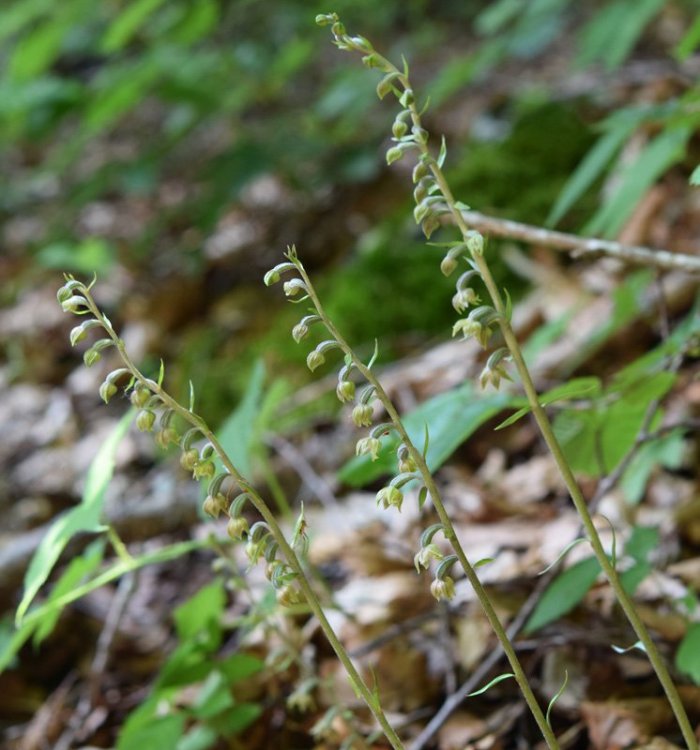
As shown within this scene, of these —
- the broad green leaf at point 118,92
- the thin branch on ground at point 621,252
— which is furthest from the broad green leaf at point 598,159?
the broad green leaf at point 118,92

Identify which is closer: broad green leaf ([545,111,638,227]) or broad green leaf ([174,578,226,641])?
broad green leaf ([174,578,226,641])

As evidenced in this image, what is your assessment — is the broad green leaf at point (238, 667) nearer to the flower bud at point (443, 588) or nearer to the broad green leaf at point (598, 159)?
the flower bud at point (443, 588)

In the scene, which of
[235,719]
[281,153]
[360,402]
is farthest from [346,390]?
[281,153]

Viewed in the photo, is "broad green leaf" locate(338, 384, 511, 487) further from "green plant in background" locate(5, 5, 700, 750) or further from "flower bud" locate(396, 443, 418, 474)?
"flower bud" locate(396, 443, 418, 474)

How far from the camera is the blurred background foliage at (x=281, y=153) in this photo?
11.4ft

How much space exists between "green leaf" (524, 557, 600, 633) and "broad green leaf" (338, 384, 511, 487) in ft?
0.84

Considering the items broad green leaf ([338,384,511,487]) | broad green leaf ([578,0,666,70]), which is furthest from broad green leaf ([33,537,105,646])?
broad green leaf ([578,0,666,70])

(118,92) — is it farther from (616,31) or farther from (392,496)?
(392,496)

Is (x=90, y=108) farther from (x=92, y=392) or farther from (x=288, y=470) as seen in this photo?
(x=288, y=470)

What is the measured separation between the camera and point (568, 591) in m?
1.33

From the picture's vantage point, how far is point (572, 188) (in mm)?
1960

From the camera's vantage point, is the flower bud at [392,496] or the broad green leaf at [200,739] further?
the broad green leaf at [200,739]

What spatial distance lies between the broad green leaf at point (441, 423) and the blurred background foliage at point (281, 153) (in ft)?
4.78

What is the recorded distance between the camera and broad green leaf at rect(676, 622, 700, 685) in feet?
4.00
